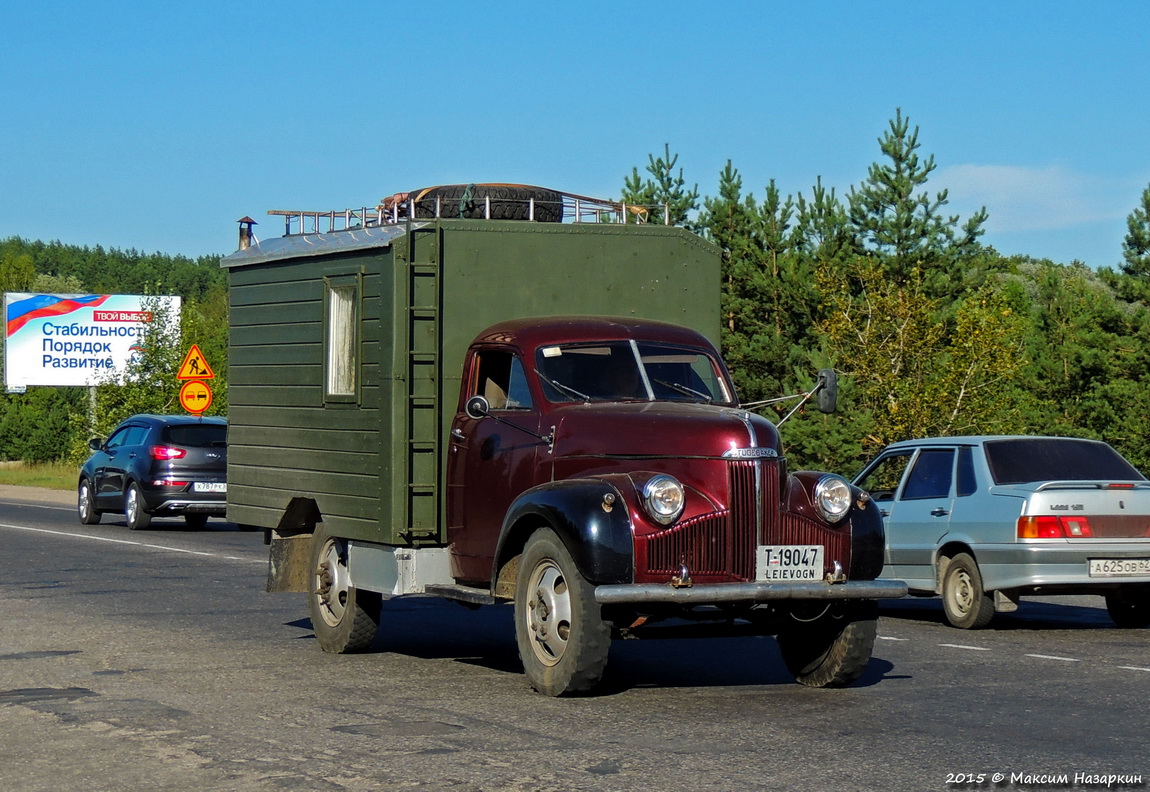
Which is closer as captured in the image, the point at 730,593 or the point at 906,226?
the point at 730,593

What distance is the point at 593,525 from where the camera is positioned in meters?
8.98

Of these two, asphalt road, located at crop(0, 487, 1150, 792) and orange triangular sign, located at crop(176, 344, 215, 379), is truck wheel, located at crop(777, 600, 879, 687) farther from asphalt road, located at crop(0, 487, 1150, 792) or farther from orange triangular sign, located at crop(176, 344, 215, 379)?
orange triangular sign, located at crop(176, 344, 215, 379)

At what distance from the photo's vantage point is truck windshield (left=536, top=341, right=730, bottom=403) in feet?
33.6

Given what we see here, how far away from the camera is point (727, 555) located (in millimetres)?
9164

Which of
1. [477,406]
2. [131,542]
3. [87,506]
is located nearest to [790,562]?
[477,406]

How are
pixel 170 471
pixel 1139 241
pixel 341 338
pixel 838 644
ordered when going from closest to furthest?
pixel 838 644 → pixel 341 338 → pixel 170 471 → pixel 1139 241

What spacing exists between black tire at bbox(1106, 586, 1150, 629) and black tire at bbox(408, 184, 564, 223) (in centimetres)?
558

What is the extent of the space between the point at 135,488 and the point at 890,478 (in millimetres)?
13407

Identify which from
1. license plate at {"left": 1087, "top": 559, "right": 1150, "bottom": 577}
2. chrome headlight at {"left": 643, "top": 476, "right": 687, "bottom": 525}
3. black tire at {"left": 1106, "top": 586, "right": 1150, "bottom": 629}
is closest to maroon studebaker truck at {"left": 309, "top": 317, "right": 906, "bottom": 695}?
chrome headlight at {"left": 643, "top": 476, "right": 687, "bottom": 525}

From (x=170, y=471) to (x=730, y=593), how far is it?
768 inches

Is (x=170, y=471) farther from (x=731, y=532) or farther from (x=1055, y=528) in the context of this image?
(x=731, y=532)

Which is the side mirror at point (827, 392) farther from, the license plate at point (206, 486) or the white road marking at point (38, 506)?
the white road marking at point (38, 506)

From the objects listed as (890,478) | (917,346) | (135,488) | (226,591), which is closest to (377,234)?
(226,591)

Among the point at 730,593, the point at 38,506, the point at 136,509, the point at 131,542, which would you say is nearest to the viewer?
the point at 730,593
